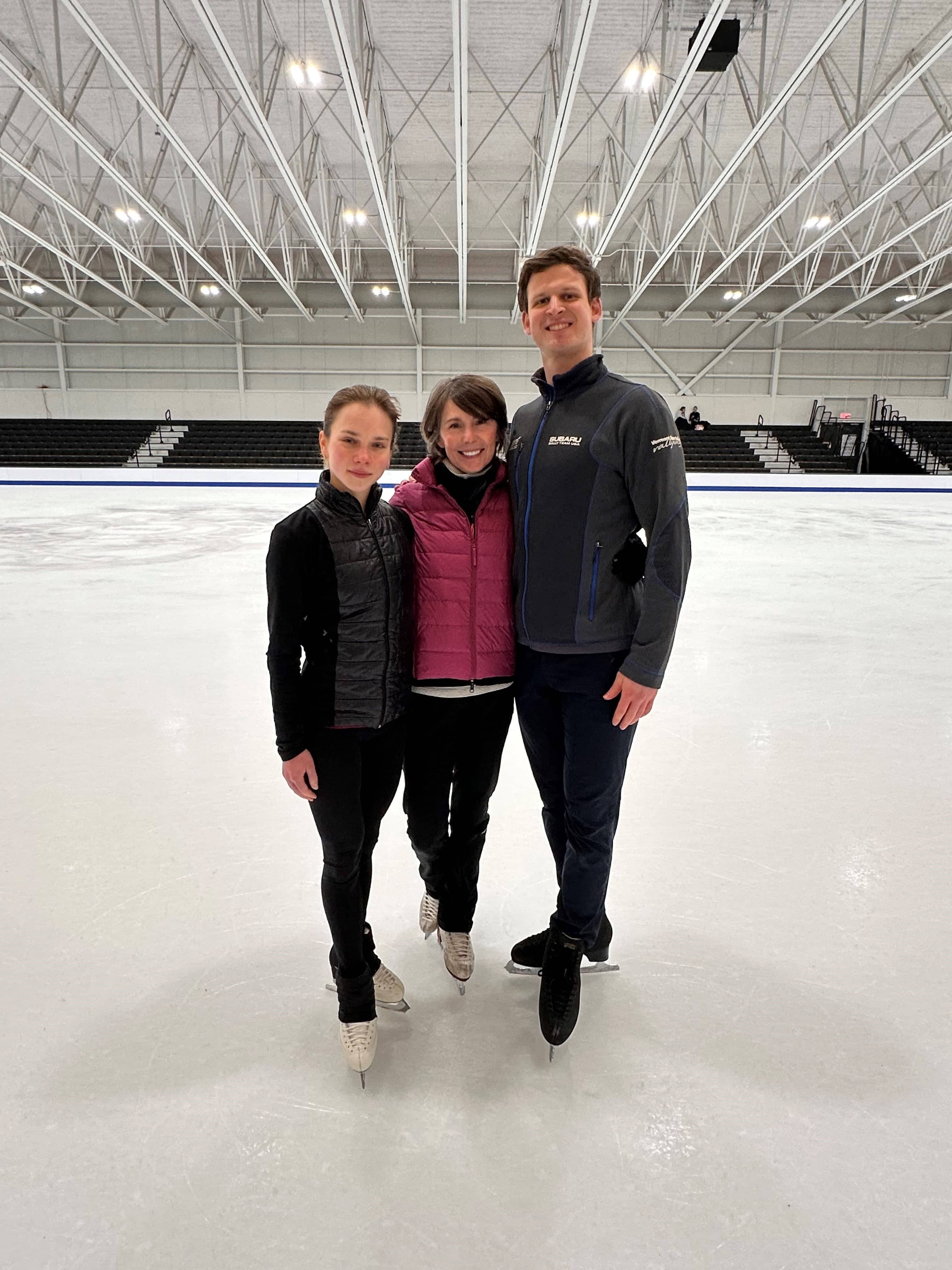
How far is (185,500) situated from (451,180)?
8714 mm

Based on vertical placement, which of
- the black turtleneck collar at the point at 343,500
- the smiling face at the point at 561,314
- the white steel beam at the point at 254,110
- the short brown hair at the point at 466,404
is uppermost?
the white steel beam at the point at 254,110

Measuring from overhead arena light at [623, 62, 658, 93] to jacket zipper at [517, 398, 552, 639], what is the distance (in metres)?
10.2

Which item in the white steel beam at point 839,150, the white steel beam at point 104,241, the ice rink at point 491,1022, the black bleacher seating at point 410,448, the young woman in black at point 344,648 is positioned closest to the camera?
the ice rink at point 491,1022

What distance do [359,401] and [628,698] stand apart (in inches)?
32.6

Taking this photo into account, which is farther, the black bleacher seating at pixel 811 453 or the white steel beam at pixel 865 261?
the black bleacher seating at pixel 811 453

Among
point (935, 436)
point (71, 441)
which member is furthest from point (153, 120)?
point (935, 436)

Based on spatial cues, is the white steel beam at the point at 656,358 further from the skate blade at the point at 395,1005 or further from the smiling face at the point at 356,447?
the skate blade at the point at 395,1005

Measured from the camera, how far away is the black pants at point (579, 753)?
1594 mm

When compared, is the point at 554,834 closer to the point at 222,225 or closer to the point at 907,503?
the point at 907,503

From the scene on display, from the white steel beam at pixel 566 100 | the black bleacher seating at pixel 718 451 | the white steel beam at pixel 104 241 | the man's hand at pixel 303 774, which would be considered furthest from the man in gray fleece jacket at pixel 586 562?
the black bleacher seating at pixel 718 451

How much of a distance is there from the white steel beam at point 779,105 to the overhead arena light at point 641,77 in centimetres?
154

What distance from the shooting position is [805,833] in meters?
2.33

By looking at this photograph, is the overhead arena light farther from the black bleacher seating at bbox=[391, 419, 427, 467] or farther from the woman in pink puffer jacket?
the black bleacher seating at bbox=[391, 419, 427, 467]

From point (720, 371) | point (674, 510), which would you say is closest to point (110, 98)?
point (674, 510)
